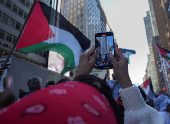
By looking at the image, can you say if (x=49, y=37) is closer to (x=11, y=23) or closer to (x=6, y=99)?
(x=6, y=99)

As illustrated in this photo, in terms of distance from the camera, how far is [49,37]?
488cm

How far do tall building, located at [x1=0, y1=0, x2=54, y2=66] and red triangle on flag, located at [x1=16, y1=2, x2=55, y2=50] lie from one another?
1543cm

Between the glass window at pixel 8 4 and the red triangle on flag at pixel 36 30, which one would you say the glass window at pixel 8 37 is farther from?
the red triangle on flag at pixel 36 30

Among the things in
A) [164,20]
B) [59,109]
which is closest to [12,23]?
[59,109]

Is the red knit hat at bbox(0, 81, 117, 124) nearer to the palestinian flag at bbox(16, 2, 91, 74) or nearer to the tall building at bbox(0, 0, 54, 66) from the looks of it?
the palestinian flag at bbox(16, 2, 91, 74)

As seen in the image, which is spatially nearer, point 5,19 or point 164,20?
point 5,19

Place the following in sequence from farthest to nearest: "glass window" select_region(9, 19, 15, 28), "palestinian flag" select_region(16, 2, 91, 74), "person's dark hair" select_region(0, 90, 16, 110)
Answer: "glass window" select_region(9, 19, 15, 28) < "palestinian flag" select_region(16, 2, 91, 74) < "person's dark hair" select_region(0, 90, 16, 110)

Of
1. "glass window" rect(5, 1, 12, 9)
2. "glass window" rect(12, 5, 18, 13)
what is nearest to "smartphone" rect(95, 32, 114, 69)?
"glass window" rect(5, 1, 12, 9)

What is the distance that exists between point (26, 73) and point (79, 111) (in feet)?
33.5

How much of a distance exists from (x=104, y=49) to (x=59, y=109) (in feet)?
5.05

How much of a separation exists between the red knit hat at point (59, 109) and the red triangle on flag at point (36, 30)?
4291mm

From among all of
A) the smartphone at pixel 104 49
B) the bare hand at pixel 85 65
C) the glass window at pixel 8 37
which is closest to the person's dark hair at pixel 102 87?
the bare hand at pixel 85 65

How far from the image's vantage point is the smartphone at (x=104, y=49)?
189 cm

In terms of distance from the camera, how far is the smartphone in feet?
6.21
